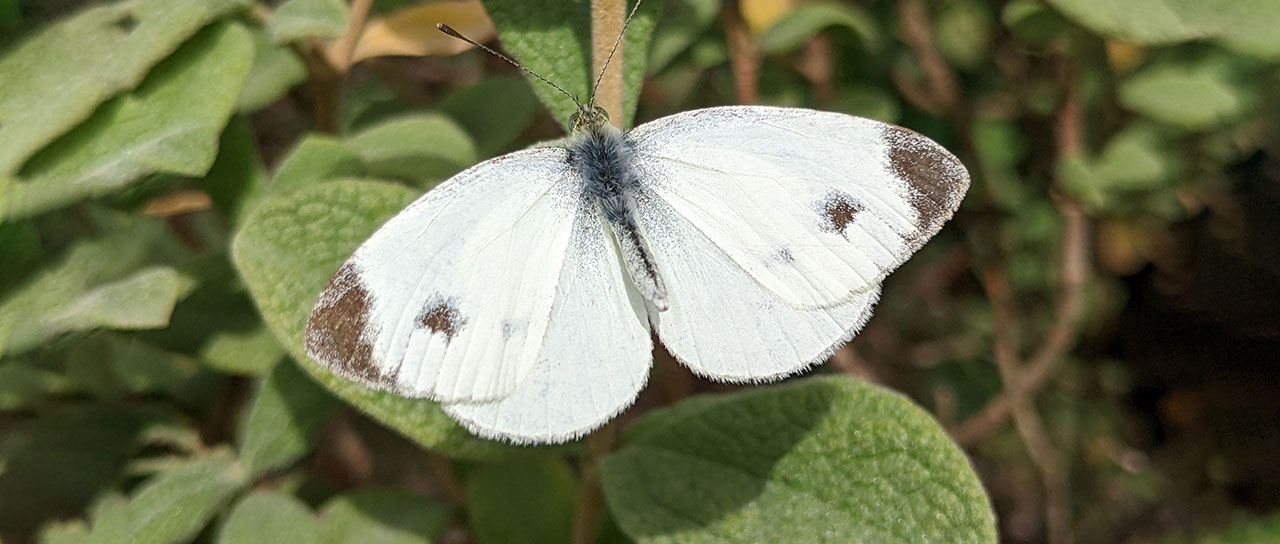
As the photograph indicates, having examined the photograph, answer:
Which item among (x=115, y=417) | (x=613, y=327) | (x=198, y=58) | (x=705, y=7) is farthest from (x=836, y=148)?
(x=115, y=417)

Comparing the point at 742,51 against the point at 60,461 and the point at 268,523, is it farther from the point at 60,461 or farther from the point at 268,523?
the point at 60,461

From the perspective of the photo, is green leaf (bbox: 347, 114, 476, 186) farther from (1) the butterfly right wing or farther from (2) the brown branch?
(2) the brown branch

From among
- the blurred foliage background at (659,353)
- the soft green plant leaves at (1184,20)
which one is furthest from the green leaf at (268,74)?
the soft green plant leaves at (1184,20)

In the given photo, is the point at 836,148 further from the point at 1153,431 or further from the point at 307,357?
the point at 1153,431

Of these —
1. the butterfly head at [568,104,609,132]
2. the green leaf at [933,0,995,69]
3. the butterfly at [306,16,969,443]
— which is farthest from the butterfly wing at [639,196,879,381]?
the green leaf at [933,0,995,69]

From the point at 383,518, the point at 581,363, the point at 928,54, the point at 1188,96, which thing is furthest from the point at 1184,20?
the point at 383,518

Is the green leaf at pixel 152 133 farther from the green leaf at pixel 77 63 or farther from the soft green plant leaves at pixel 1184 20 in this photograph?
the soft green plant leaves at pixel 1184 20

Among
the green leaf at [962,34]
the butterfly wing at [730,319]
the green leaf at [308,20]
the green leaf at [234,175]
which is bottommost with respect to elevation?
the green leaf at [962,34]
